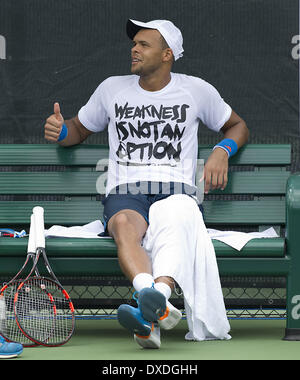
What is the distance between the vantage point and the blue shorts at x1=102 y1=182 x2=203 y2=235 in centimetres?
395

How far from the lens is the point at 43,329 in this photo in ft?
11.3

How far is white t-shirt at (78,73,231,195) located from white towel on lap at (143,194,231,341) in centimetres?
36

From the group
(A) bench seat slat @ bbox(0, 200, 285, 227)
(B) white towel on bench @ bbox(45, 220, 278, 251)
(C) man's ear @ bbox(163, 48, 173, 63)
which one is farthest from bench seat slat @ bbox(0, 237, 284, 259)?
(C) man's ear @ bbox(163, 48, 173, 63)

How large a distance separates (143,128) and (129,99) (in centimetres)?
17

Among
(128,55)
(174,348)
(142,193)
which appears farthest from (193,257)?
(128,55)

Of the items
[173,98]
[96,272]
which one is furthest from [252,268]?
[173,98]

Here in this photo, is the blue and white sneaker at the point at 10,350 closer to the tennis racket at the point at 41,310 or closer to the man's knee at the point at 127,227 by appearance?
the tennis racket at the point at 41,310

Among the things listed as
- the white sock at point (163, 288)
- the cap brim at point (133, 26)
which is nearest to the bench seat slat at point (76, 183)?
the cap brim at point (133, 26)

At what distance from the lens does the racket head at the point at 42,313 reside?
3.41 m

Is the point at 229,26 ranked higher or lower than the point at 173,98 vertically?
higher

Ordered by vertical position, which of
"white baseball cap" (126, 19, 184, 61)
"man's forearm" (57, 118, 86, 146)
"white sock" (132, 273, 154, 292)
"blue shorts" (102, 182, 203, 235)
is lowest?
"white sock" (132, 273, 154, 292)

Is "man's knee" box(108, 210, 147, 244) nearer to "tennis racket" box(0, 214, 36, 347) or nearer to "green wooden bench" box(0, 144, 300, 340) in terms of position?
"tennis racket" box(0, 214, 36, 347)
